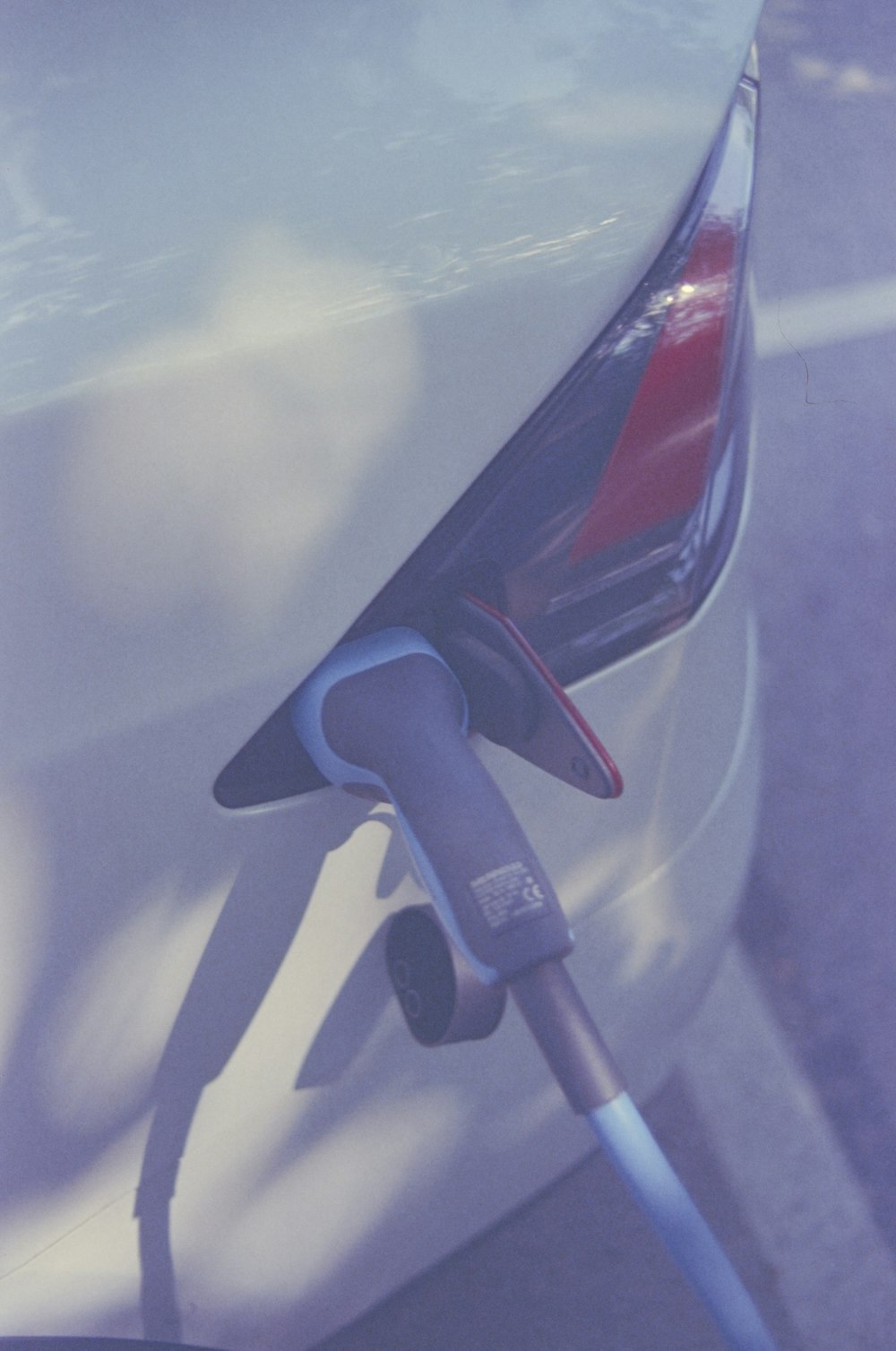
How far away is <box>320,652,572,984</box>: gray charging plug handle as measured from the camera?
87cm

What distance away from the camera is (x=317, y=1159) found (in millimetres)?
1134

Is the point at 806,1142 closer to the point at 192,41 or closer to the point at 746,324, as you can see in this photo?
the point at 746,324

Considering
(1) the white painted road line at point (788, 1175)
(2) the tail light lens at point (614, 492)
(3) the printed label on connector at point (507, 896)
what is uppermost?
(2) the tail light lens at point (614, 492)

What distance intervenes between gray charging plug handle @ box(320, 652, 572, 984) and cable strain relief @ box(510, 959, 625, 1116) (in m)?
0.02

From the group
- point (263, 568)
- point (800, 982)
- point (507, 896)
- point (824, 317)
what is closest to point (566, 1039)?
point (507, 896)

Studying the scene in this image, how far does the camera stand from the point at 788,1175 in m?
1.97

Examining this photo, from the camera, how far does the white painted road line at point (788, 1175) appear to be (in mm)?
1870

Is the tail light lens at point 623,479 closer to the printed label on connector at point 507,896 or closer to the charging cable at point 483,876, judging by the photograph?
the charging cable at point 483,876

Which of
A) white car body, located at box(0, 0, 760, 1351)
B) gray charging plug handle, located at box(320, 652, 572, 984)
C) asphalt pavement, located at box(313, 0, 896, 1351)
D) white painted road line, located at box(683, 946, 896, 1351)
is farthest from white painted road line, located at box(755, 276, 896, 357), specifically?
gray charging plug handle, located at box(320, 652, 572, 984)

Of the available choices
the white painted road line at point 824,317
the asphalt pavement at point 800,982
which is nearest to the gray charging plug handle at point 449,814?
the asphalt pavement at point 800,982

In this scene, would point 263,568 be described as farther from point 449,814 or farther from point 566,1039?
point 566,1039

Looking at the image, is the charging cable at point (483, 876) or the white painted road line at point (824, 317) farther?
the white painted road line at point (824, 317)

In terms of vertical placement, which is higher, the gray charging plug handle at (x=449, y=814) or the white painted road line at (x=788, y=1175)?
the gray charging plug handle at (x=449, y=814)

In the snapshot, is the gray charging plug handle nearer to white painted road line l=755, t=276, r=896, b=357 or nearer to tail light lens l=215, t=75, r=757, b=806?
tail light lens l=215, t=75, r=757, b=806
